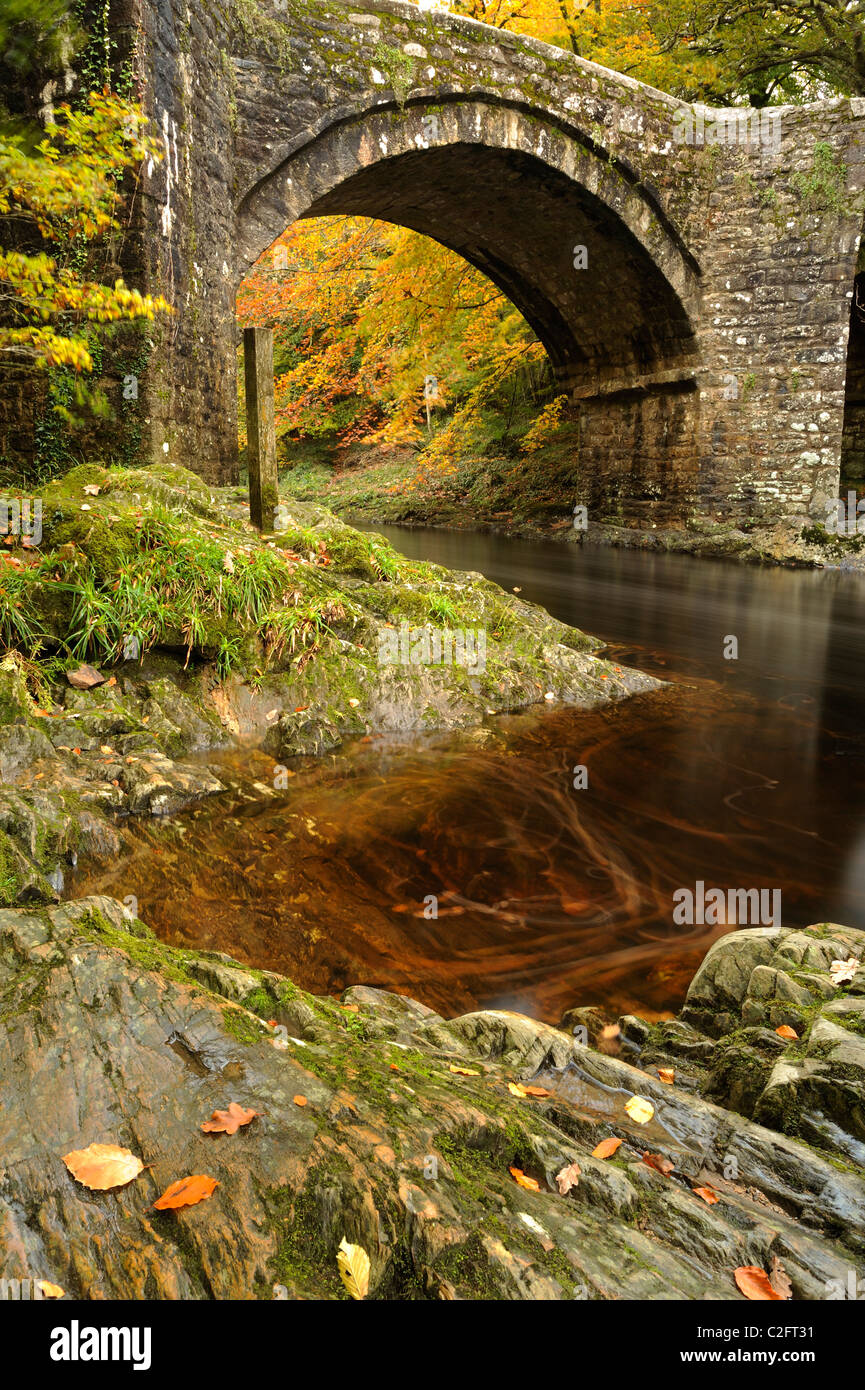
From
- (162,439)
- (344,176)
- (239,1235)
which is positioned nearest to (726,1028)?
(239,1235)

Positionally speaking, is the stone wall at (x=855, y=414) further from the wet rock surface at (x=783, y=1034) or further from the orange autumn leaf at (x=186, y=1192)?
the orange autumn leaf at (x=186, y=1192)

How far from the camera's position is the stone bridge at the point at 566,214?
684 centimetres

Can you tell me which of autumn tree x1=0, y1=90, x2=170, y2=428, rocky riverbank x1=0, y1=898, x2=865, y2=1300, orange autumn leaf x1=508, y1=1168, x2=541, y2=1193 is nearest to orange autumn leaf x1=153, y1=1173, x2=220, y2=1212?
rocky riverbank x1=0, y1=898, x2=865, y2=1300

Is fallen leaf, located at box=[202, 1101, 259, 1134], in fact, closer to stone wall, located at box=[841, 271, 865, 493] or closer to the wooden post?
the wooden post

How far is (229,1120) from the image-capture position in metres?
1.23

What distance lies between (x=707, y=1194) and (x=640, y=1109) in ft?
0.87

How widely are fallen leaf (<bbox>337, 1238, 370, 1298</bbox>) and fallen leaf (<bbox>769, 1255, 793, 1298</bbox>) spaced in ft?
2.03

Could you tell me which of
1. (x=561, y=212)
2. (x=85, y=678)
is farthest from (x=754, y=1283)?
(x=561, y=212)

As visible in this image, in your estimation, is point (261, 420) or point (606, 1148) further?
point (261, 420)

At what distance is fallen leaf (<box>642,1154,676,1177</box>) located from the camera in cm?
146

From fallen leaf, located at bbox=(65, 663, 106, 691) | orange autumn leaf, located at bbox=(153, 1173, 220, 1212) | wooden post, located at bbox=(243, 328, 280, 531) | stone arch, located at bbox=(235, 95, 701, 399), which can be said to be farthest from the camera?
stone arch, located at bbox=(235, 95, 701, 399)

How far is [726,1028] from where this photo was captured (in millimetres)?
2061

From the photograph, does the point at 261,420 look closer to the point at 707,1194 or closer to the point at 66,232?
the point at 66,232
